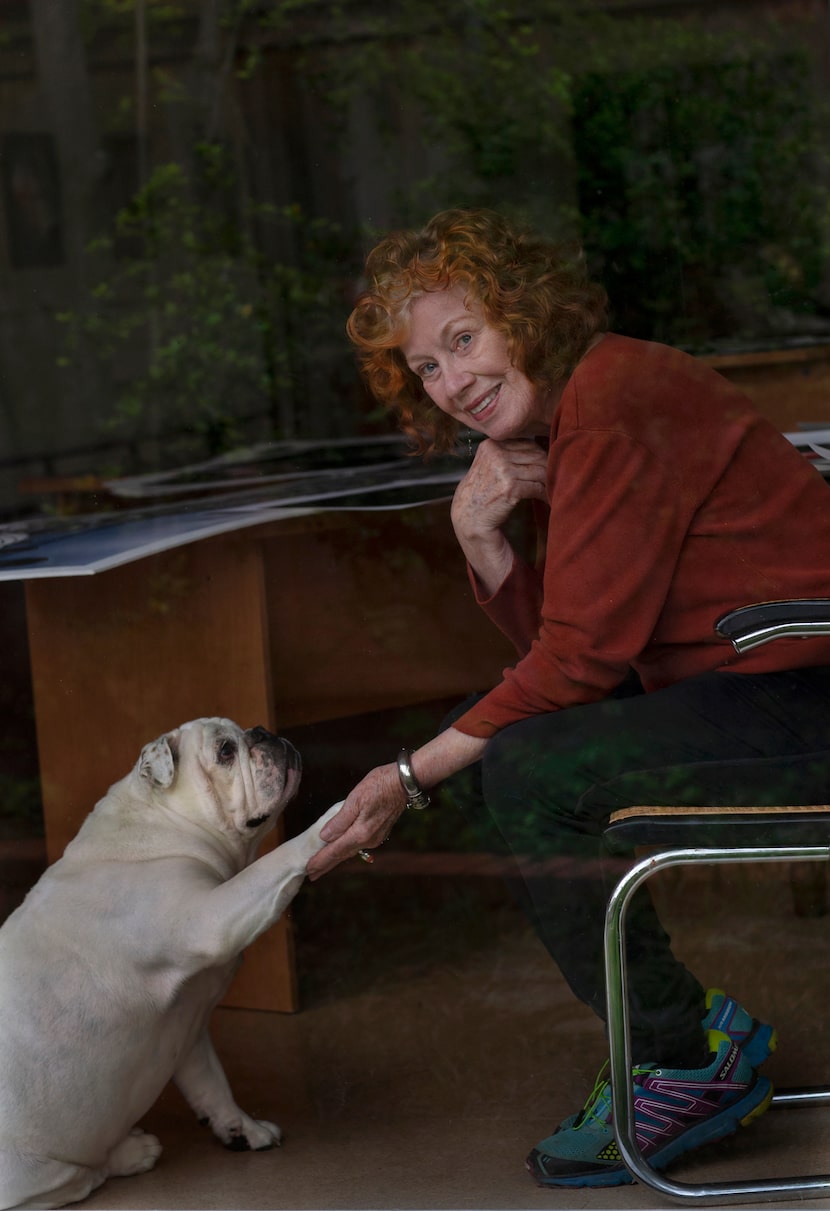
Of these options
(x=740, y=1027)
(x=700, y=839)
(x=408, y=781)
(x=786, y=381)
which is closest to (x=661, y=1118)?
(x=740, y=1027)

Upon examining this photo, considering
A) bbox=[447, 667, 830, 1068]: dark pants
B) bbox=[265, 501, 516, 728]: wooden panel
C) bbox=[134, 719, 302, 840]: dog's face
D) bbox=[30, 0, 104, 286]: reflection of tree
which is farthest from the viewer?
bbox=[30, 0, 104, 286]: reflection of tree

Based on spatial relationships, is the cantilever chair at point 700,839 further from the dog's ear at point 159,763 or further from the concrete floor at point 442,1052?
the dog's ear at point 159,763

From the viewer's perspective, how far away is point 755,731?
148cm

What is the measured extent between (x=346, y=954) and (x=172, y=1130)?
370mm

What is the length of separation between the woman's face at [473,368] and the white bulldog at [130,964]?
51cm

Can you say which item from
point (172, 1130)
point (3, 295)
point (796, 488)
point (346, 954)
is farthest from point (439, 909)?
point (3, 295)

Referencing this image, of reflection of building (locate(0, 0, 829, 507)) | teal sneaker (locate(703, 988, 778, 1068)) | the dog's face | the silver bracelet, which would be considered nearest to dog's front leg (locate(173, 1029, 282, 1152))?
the dog's face

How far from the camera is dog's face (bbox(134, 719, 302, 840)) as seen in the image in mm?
1677

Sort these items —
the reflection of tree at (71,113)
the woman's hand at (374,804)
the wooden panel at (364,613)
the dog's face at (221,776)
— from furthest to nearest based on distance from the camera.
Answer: the reflection of tree at (71,113)
the wooden panel at (364,613)
the dog's face at (221,776)
the woman's hand at (374,804)

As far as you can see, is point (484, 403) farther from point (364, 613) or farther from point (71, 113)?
point (71, 113)

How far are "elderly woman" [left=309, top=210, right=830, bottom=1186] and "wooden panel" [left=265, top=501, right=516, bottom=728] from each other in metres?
0.19

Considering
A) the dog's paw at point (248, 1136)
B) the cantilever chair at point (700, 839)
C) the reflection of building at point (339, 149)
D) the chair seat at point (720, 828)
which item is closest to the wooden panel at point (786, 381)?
the reflection of building at point (339, 149)

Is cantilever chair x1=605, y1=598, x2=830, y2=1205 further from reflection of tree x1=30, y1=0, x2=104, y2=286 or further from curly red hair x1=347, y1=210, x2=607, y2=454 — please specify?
reflection of tree x1=30, y1=0, x2=104, y2=286

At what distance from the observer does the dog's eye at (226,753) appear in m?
1.71
